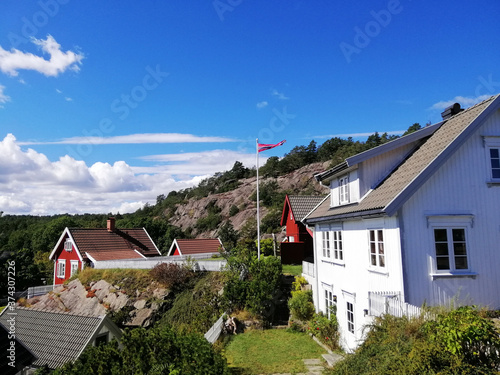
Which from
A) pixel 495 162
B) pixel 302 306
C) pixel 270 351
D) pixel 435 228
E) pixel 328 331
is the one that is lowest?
pixel 270 351

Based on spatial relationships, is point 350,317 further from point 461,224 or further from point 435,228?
point 461,224

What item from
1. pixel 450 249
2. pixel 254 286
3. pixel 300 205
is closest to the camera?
pixel 450 249

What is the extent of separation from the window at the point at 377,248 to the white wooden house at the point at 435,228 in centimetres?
4

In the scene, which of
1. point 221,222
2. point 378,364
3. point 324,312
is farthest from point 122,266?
point 221,222

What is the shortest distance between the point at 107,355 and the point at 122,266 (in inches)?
931

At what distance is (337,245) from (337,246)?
51 mm

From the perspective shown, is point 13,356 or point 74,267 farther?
point 74,267

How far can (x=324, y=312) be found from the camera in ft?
54.6

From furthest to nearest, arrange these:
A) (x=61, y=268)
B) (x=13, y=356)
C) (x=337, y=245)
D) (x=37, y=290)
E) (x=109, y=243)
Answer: (x=109, y=243) → (x=61, y=268) → (x=37, y=290) → (x=337, y=245) → (x=13, y=356)

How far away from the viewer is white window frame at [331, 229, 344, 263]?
14941mm

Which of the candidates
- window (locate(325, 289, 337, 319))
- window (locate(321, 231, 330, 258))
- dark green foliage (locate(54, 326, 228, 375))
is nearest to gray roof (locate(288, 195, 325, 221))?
window (locate(321, 231, 330, 258))

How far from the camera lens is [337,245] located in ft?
50.3

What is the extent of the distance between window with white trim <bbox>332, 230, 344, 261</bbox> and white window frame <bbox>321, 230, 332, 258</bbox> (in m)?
0.74

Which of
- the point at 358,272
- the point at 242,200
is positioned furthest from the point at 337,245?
the point at 242,200
